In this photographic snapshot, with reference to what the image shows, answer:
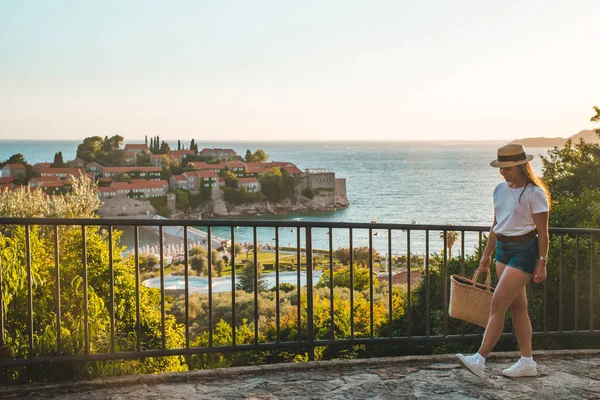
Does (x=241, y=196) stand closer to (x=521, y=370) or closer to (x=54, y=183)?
(x=54, y=183)

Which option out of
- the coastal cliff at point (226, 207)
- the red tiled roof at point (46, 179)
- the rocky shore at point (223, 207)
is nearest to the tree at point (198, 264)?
the coastal cliff at point (226, 207)

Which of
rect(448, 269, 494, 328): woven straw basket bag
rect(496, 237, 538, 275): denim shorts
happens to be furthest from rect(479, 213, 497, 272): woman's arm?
rect(496, 237, 538, 275): denim shorts

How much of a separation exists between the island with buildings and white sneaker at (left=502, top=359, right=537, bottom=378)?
76597mm

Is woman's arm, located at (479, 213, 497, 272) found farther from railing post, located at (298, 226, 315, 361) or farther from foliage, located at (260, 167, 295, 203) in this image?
foliage, located at (260, 167, 295, 203)

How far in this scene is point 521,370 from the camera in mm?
3928

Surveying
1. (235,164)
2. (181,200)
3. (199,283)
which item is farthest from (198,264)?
(235,164)

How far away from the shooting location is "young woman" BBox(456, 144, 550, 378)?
12.0 feet

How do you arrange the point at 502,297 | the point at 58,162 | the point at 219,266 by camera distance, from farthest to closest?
the point at 58,162
the point at 219,266
the point at 502,297

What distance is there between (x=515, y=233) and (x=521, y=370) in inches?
33.5

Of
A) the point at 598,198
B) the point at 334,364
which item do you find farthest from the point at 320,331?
the point at 334,364

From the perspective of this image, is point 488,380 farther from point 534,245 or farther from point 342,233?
point 342,233

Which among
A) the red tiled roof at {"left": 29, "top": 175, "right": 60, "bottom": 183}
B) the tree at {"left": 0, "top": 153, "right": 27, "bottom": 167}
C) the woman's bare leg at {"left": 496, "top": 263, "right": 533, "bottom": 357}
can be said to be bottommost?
the red tiled roof at {"left": 29, "top": 175, "right": 60, "bottom": 183}

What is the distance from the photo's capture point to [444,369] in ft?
13.4

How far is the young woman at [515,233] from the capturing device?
3646 millimetres
